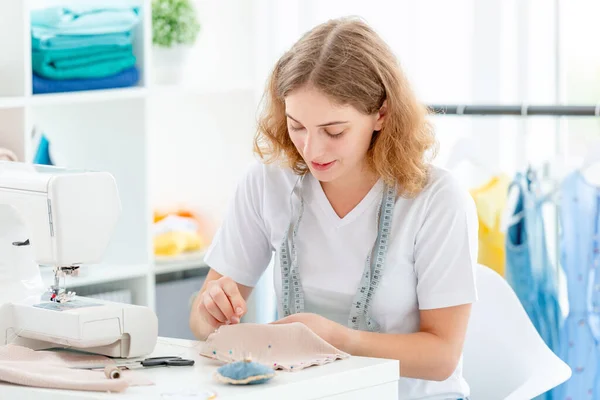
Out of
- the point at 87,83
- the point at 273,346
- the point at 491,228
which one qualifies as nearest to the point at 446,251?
the point at 273,346

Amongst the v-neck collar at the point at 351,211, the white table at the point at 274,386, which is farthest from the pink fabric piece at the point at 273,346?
the v-neck collar at the point at 351,211

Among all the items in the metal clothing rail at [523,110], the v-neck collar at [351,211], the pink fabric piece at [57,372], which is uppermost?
the metal clothing rail at [523,110]

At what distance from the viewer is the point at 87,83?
9.47 ft

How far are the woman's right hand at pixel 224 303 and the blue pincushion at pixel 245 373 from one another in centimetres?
27

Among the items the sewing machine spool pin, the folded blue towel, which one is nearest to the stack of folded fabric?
the folded blue towel

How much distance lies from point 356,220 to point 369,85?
272 mm

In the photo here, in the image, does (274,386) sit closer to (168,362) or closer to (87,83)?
(168,362)

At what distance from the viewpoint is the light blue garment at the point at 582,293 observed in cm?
236

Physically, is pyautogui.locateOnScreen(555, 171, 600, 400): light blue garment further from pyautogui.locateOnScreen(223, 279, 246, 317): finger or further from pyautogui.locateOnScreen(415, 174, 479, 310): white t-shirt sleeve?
pyautogui.locateOnScreen(223, 279, 246, 317): finger

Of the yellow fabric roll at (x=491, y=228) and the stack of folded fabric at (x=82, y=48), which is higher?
the stack of folded fabric at (x=82, y=48)

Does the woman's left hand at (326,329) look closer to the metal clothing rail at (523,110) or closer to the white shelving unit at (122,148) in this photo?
the metal clothing rail at (523,110)

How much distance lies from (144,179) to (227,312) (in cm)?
135

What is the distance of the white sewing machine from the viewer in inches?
66.7

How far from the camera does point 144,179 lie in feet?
10.1
